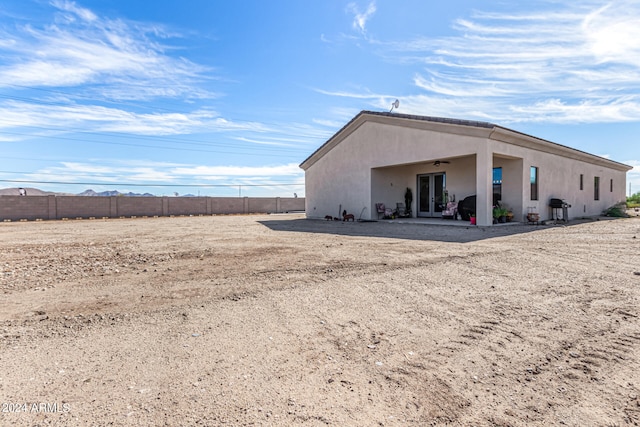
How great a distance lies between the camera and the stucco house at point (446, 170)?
12.4 metres

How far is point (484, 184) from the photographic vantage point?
466 inches

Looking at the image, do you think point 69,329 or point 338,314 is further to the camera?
point 338,314

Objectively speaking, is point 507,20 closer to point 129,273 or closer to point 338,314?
point 338,314

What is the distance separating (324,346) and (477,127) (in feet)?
37.4

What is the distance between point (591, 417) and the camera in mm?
1781

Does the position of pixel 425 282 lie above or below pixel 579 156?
below

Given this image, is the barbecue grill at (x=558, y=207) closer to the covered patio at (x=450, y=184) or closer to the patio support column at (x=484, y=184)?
the covered patio at (x=450, y=184)

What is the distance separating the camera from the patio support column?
11758 millimetres

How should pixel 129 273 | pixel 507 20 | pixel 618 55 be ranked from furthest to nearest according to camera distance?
1. pixel 618 55
2. pixel 507 20
3. pixel 129 273

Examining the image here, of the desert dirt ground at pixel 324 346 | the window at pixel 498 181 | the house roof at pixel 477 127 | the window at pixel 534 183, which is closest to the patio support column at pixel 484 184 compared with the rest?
the house roof at pixel 477 127

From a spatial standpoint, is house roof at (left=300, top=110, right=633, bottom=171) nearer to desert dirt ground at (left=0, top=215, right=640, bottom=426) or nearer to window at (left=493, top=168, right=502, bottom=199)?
window at (left=493, top=168, right=502, bottom=199)

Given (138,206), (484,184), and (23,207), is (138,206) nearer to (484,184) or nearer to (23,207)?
(23,207)

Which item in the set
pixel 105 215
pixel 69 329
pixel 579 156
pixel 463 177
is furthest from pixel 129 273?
pixel 105 215

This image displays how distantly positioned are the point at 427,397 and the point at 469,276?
3.36 m
